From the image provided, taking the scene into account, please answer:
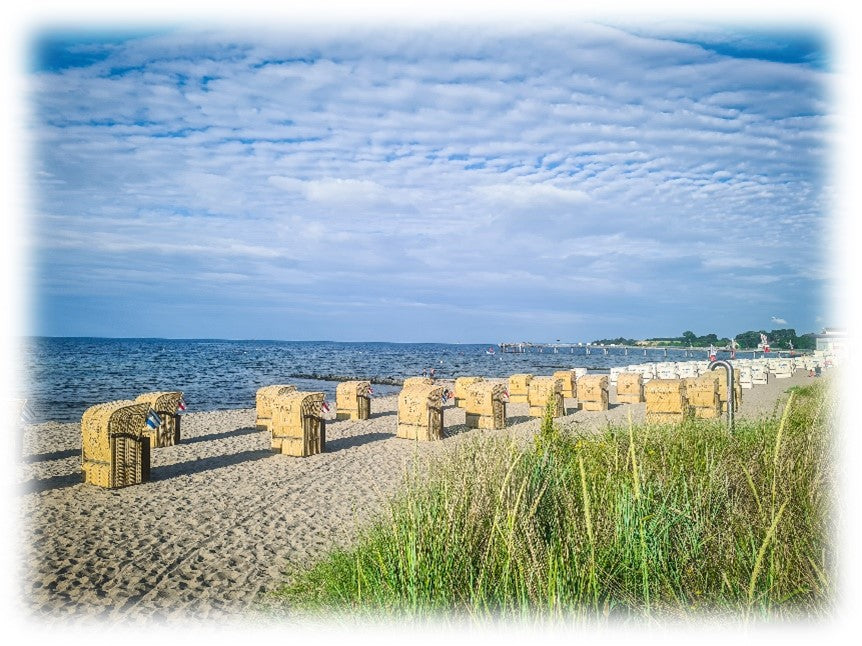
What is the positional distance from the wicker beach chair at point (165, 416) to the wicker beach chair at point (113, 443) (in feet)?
11.1

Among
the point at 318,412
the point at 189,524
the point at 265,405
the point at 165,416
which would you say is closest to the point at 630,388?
the point at 265,405

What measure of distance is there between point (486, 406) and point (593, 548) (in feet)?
37.7

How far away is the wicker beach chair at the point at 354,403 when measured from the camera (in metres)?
17.3

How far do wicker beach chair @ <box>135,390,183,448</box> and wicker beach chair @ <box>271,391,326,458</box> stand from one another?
2.56m

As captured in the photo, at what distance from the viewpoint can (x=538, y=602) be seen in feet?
10.8

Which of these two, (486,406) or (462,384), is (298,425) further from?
(462,384)

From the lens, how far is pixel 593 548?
330cm

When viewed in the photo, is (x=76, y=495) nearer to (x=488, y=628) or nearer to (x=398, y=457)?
(x=398, y=457)

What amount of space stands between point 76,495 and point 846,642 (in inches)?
368

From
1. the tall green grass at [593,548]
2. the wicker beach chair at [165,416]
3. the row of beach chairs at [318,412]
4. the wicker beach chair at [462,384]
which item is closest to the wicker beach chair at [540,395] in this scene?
the row of beach chairs at [318,412]

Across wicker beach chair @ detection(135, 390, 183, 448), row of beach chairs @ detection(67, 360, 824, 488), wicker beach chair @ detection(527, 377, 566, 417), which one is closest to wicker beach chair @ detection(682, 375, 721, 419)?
row of beach chairs @ detection(67, 360, 824, 488)

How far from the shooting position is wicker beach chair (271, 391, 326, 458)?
37.4ft

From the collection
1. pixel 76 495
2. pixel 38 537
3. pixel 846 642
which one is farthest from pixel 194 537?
pixel 846 642

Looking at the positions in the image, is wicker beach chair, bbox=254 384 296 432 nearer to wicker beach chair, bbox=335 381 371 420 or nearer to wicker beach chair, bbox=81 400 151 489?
wicker beach chair, bbox=335 381 371 420
